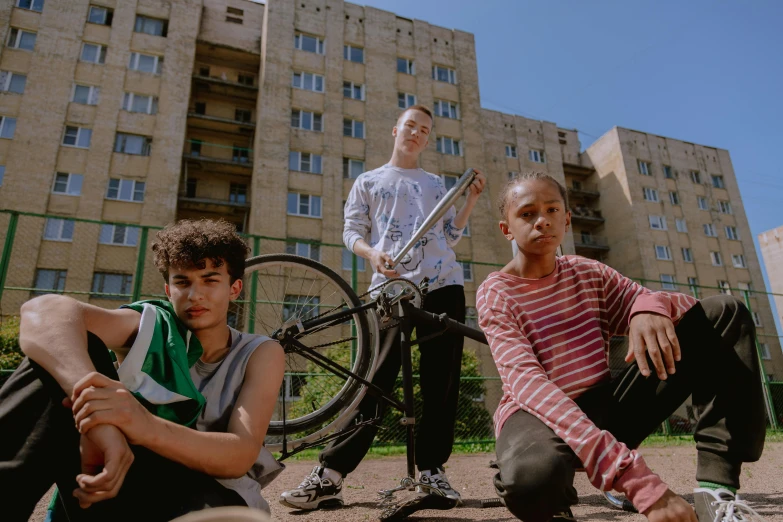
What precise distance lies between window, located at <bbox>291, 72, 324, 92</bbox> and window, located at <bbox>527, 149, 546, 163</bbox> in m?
14.6

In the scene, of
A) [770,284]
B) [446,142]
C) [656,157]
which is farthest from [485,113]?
[770,284]

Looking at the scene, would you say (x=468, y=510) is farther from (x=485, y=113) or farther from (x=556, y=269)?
(x=485, y=113)

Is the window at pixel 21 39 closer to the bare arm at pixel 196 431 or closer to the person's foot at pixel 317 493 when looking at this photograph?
the person's foot at pixel 317 493

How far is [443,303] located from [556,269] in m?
1.14

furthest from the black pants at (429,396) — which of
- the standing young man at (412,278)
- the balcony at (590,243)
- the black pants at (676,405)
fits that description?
the balcony at (590,243)

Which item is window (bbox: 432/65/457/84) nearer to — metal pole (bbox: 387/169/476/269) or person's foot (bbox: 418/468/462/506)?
metal pole (bbox: 387/169/476/269)

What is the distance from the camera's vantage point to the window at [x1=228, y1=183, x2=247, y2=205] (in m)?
26.7

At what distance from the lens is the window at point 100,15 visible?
23.4 metres

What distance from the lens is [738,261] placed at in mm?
33188

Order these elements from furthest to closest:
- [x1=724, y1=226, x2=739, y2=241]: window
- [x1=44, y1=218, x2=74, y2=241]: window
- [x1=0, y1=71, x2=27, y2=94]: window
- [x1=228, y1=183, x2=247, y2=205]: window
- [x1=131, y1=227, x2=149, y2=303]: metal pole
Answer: [x1=724, y1=226, x2=739, y2=241]: window < [x1=228, y1=183, x2=247, y2=205]: window < [x1=0, y1=71, x2=27, y2=94]: window < [x1=44, y1=218, x2=74, y2=241]: window < [x1=131, y1=227, x2=149, y2=303]: metal pole

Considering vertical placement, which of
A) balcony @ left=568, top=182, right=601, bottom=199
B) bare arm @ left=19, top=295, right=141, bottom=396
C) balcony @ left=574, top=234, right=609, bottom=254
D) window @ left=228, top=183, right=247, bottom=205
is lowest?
bare arm @ left=19, top=295, right=141, bottom=396

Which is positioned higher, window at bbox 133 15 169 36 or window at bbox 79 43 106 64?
window at bbox 133 15 169 36

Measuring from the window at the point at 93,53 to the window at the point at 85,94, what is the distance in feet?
4.27

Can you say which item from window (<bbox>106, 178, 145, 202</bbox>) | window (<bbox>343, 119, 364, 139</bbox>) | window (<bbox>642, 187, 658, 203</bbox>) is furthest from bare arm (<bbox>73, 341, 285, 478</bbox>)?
window (<bbox>642, 187, 658, 203</bbox>)
